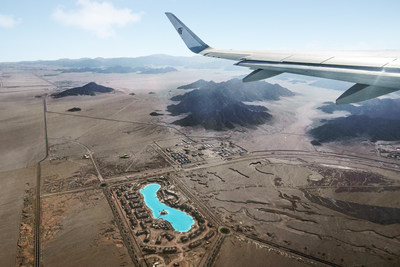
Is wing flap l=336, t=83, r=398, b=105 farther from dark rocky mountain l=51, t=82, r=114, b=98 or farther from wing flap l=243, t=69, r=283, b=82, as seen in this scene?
dark rocky mountain l=51, t=82, r=114, b=98

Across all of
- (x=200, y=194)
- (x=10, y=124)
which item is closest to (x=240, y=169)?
(x=200, y=194)

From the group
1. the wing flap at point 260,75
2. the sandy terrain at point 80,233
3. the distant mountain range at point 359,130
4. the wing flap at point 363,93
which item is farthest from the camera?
the distant mountain range at point 359,130

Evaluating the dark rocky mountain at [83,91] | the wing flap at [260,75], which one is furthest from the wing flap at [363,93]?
the dark rocky mountain at [83,91]

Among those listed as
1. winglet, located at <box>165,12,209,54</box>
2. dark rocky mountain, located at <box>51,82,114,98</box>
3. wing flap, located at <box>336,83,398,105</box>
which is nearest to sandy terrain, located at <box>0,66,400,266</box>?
wing flap, located at <box>336,83,398,105</box>

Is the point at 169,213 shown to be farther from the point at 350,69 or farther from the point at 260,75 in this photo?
the point at 350,69

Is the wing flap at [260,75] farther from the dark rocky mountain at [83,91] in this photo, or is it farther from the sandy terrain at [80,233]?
the dark rocky mountain at [83,91]

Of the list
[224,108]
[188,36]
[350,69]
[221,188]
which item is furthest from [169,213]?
[224,108]

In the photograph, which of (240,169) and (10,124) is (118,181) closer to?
(240,169)
